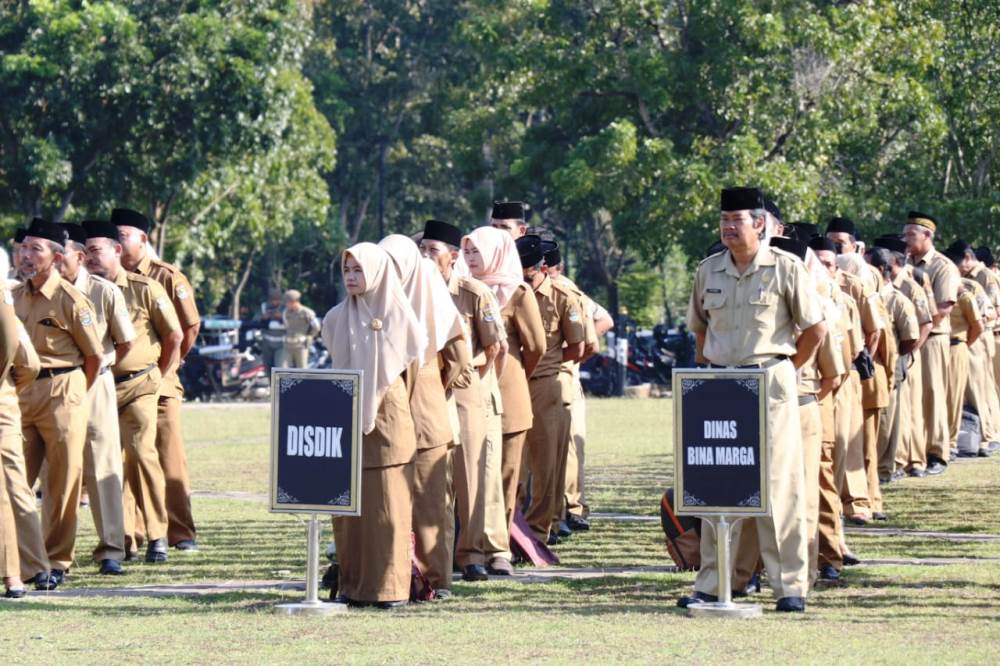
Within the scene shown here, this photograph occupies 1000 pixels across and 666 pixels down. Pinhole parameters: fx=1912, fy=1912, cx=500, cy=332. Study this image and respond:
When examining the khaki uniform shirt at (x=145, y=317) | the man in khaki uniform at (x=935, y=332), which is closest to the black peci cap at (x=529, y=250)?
the khaki uniform shirt at (x=145, y=317)

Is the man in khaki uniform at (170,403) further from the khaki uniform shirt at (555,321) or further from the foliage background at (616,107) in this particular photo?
the foliage background at (616,107)

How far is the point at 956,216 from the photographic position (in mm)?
30281

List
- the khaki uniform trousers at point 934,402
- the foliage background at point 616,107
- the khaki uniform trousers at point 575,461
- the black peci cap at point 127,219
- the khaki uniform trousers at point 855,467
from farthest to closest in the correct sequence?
the foliage background at point 616,107 < the khaki uniform trousers at point 934,402 < the khaki uniform trousers at point 575,461 < the khaki uniform trousers at point 855,467 < the black peci cap at point 127,219

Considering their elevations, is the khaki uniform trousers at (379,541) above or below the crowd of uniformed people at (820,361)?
below

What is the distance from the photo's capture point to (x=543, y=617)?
9398mm

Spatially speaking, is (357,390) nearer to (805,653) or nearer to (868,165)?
(805,653)

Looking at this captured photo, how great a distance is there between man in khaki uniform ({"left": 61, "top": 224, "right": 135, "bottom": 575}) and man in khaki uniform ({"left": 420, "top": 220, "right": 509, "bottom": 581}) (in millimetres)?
2015

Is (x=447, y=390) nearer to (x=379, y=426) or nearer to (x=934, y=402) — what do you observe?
(x=379, y=426)

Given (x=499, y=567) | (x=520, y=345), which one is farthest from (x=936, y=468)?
(x=499, y=567)

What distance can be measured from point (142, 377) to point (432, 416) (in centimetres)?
291

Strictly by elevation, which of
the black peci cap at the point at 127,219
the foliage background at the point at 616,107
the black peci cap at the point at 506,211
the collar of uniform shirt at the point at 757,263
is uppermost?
the foliage background at the point at 616,107

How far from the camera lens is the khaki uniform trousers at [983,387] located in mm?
20891

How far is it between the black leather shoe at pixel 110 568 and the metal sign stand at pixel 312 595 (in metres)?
2.19

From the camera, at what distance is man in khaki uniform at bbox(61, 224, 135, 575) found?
11711 millimetres
